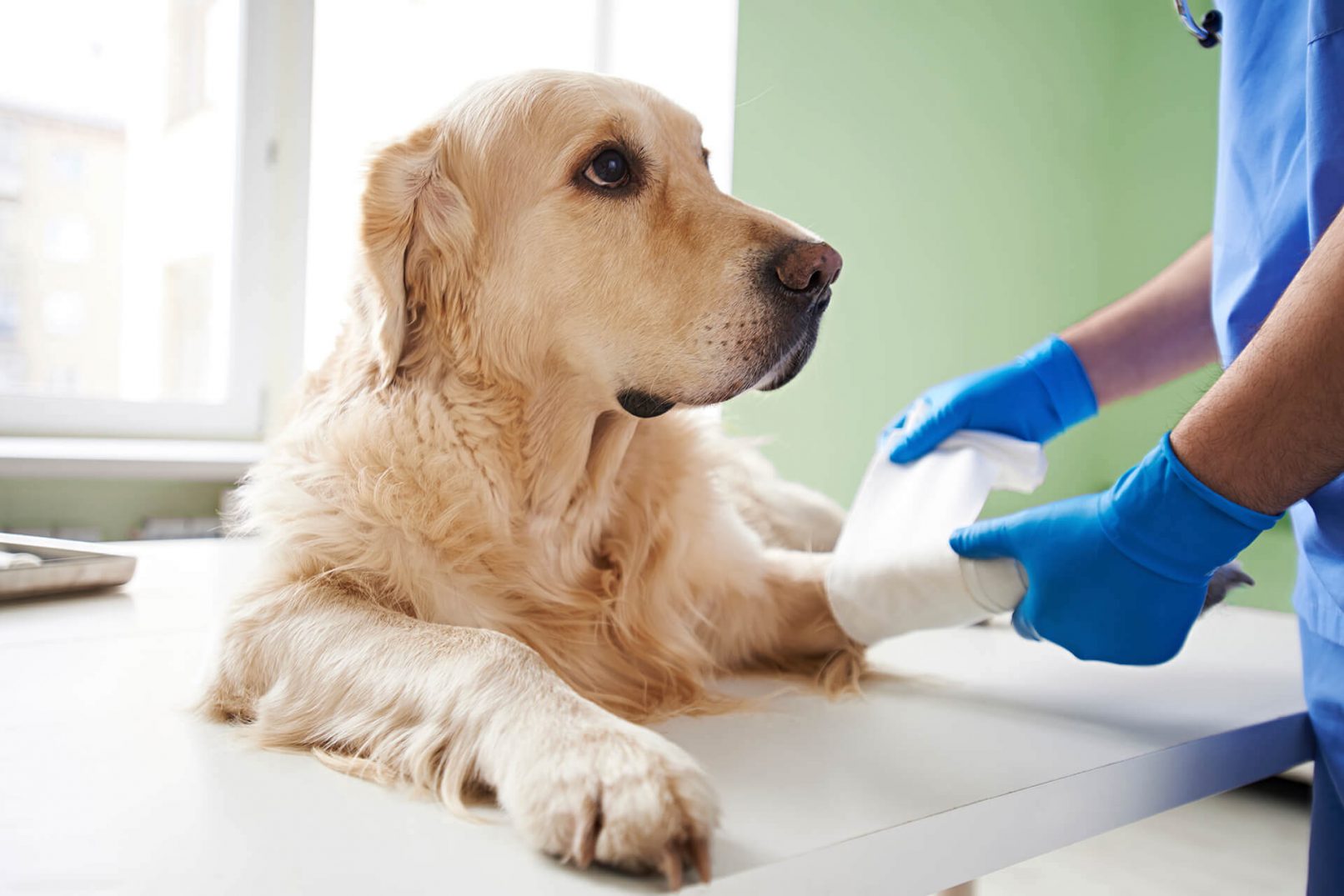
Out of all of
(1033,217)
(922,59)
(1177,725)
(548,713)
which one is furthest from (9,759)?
(1033,217)

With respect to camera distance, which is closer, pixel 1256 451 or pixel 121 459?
pixel 1256 451

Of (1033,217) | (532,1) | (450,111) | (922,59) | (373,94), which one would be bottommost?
(450,111)

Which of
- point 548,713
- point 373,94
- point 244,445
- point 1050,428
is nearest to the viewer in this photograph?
point 548,713

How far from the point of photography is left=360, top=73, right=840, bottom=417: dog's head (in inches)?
39.6

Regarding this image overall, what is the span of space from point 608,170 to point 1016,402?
0.62 meters

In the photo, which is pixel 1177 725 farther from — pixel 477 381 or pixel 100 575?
pixel 100 575

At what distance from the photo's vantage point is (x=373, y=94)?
3400 millimetres

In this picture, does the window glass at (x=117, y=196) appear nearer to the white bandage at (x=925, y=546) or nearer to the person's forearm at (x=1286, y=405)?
the white bandage at (x=925, y=546)

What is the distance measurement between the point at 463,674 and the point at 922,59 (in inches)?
129

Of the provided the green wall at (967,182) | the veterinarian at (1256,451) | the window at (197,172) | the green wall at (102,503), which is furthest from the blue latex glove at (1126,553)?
the green wall at (102,503)

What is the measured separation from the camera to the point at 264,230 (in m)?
3.16

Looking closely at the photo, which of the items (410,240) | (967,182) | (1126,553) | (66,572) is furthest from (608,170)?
(967,182)

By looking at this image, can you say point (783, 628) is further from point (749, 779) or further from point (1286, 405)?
point (1286, 405)

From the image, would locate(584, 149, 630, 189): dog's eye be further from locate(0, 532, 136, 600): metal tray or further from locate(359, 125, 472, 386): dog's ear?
locate(0, 532, 136, 600): metal tray
